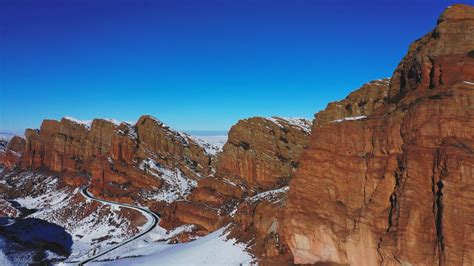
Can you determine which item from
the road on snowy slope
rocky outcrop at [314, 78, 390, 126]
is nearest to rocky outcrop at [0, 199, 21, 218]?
the road on snowy slope

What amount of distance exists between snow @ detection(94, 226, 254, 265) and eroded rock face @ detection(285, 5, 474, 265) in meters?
12.1

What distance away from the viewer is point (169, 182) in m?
122

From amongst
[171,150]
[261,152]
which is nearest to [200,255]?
[261,152]

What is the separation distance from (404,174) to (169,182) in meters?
93.1

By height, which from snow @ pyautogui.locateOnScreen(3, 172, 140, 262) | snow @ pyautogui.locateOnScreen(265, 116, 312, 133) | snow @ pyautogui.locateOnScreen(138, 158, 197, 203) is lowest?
snow @ pyautogui.locateOnScreen(3, 172, 140, 262)

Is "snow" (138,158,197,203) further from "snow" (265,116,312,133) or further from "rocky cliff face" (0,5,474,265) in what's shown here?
"rocky cliff face" (0,5,474,265)

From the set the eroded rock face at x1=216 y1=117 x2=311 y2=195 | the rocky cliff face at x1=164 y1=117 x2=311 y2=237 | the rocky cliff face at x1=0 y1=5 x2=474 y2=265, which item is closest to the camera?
Result: the rocky cliff face at x1=0 y1=5 x2=474 y2=265

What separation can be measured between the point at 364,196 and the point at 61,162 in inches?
6221

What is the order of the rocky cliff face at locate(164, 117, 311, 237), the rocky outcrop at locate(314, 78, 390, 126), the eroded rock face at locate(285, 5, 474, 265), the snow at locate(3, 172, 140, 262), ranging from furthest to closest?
the rocky cliff face at locate(164, 117, 311, 237) → the snow at locate(3, 172, 140, 262) → the rocky outcrop at locate(314, 78, 390, 126) → the eroded rock face at locate(285, 5, 474, 265)

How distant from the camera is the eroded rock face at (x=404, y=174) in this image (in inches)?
1271

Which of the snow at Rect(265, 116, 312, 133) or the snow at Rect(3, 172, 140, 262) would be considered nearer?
the snow at Rect(3, 172, 140, 262)

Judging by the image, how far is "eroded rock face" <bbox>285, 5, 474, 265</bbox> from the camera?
32.3 meters

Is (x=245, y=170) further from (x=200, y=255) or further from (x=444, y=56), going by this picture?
(x=444, y=56)

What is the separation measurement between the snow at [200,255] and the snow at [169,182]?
42018 mm
